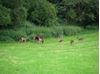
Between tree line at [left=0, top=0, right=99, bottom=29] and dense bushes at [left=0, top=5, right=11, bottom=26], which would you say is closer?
dense bushes at [left=0, top=5, right=11, bottom=26]

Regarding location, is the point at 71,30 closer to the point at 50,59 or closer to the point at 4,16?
the point at 4,16

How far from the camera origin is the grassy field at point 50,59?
1171 cm

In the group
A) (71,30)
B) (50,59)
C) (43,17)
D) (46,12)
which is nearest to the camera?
(50,59)

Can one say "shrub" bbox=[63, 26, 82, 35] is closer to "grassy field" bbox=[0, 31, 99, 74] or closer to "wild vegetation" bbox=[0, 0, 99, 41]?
"wild vegetation" bbox=[0, 0, 99, 41]

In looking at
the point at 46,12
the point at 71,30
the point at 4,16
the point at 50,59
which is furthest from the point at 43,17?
the point at 50,59

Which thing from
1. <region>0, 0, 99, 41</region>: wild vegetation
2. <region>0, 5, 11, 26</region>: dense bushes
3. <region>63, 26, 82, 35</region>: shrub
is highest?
<region>0, 5, 11, 26</region>: dense bushes

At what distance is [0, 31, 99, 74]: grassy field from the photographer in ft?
38.4

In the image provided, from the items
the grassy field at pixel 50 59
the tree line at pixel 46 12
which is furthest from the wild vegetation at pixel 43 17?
the grassy field at pixel 50 59

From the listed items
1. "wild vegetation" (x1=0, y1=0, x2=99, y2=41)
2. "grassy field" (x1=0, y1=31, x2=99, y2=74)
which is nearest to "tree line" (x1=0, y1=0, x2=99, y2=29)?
"wild vegetation" (x1=0, y1=0, x2=99, y2=41)

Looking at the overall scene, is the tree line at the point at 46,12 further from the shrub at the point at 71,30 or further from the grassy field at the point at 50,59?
the grassy field at the point at 50,59

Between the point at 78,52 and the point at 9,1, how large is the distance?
7.01 m

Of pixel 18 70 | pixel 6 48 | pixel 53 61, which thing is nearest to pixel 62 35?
pixel 6 48

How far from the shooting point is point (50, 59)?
1344cm

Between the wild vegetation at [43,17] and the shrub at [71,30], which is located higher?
the wild vegetation at [43,17]
